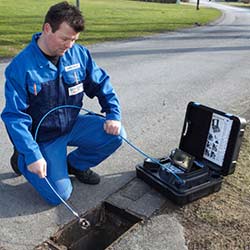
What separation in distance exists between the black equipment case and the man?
0.45 m

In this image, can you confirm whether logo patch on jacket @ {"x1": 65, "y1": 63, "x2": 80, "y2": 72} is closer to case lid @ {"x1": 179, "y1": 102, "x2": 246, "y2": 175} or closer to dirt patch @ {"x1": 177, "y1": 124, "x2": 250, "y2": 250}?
case lid @ {"x1": 179, "y1": 102, "x2": 246, "y2": 175}

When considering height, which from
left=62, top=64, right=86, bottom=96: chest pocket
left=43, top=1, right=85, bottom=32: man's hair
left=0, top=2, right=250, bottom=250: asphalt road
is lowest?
left=0, top=2, right=250, bottom=250: asphalt road

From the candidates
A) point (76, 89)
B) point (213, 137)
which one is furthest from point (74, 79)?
point (213, 137)

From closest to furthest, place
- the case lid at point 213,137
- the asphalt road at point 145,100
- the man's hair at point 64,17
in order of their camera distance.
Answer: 1. the man's hair at point 64,17
2. the asphalt road at point 145,100
3. the case lid at point 213,137

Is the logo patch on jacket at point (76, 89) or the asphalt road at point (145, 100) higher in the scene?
the logo patch on jacket at point (76, 89)

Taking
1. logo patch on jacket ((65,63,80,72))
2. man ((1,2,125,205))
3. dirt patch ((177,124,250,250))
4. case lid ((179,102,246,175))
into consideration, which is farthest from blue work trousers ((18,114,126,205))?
dirt patch ((177,124,250,250))

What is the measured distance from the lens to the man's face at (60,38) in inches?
104

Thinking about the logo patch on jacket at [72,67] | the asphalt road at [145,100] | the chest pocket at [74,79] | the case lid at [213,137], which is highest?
the logo patch on jacket at [72,67]

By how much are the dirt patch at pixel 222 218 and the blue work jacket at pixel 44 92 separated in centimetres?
92

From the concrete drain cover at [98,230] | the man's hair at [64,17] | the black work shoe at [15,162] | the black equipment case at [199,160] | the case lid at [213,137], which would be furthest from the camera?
the black work shoe at [15,162]

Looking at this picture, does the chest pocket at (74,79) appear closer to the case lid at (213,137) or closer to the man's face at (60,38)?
the man's face at (60,38)

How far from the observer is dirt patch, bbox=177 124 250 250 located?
8.79 feet

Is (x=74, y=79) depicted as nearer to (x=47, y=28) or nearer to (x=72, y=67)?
(x=72, y=67)

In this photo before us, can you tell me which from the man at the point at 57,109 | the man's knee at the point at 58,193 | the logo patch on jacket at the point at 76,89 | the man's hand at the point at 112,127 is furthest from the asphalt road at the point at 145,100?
the logo patch on jacket at the point at 76,89
